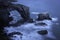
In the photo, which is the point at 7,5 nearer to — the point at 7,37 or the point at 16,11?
the point at 16,11

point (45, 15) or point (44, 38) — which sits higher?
point (45, 15)

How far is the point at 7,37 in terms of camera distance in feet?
65.8

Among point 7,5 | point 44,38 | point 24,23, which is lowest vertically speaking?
point 44,38

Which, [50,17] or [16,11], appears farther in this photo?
[50,17]

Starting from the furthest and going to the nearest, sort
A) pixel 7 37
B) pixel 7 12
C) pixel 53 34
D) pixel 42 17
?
1. pixel 42 17
2. pixel 7 12
3. pixel 53 34
4. pixel 7 37

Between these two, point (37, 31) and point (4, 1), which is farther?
point (4, 1)

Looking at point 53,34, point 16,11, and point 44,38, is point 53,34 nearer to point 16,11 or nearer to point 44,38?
point 44,38

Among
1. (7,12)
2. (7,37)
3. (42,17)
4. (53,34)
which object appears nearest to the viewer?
(7,37)

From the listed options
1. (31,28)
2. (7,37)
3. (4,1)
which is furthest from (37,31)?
(4,1)

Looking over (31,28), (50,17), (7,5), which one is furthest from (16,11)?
(50,17)

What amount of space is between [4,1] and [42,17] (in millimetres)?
4796

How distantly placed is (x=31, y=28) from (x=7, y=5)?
3.65 metres

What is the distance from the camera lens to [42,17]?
2608cm

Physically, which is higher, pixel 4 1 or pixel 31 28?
pixel 4 1
